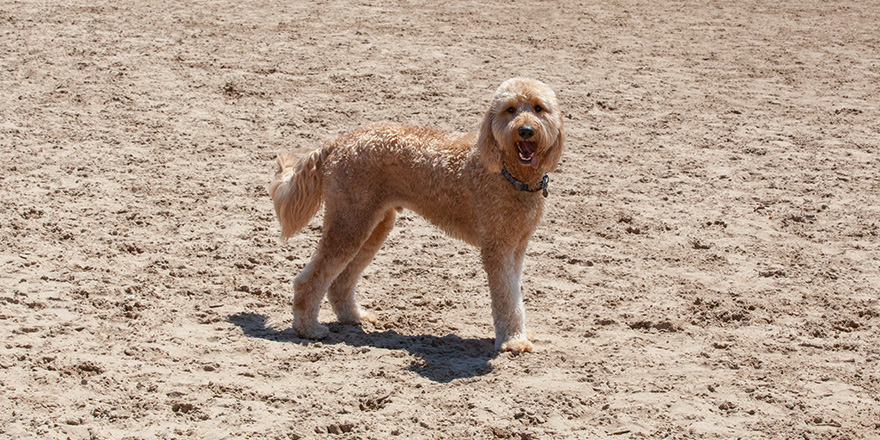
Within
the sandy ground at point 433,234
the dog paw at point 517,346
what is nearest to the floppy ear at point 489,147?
the dog paw at point 517,346

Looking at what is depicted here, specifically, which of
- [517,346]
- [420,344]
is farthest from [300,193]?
[517,346]

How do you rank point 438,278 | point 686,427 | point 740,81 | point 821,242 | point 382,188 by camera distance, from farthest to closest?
1. point 740,81
2. point 821,242
3. point 438,278
4. point 382,188
5. point 686,427

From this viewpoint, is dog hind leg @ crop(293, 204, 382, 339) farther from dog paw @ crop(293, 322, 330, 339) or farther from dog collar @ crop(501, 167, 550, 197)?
dog collar @ crop(501, 167, 550, 197)

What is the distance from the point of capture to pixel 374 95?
10.6 meters

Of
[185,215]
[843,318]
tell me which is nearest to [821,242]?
[843,318]

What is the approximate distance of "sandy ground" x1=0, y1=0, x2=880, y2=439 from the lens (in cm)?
524

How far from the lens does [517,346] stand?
597 cm

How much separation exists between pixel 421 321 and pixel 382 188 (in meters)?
0.99

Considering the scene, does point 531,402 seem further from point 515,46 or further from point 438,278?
point 515,46

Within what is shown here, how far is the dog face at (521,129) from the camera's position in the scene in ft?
18.7

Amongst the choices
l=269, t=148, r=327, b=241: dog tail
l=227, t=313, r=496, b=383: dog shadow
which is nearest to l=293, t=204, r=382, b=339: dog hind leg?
l=227, t=313, r=496, b=383: dog shadow

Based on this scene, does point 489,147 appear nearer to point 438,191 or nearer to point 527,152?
point 527,152

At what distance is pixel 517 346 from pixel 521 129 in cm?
130

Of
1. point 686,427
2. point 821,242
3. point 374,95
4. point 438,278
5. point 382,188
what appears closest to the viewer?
point 686,427
